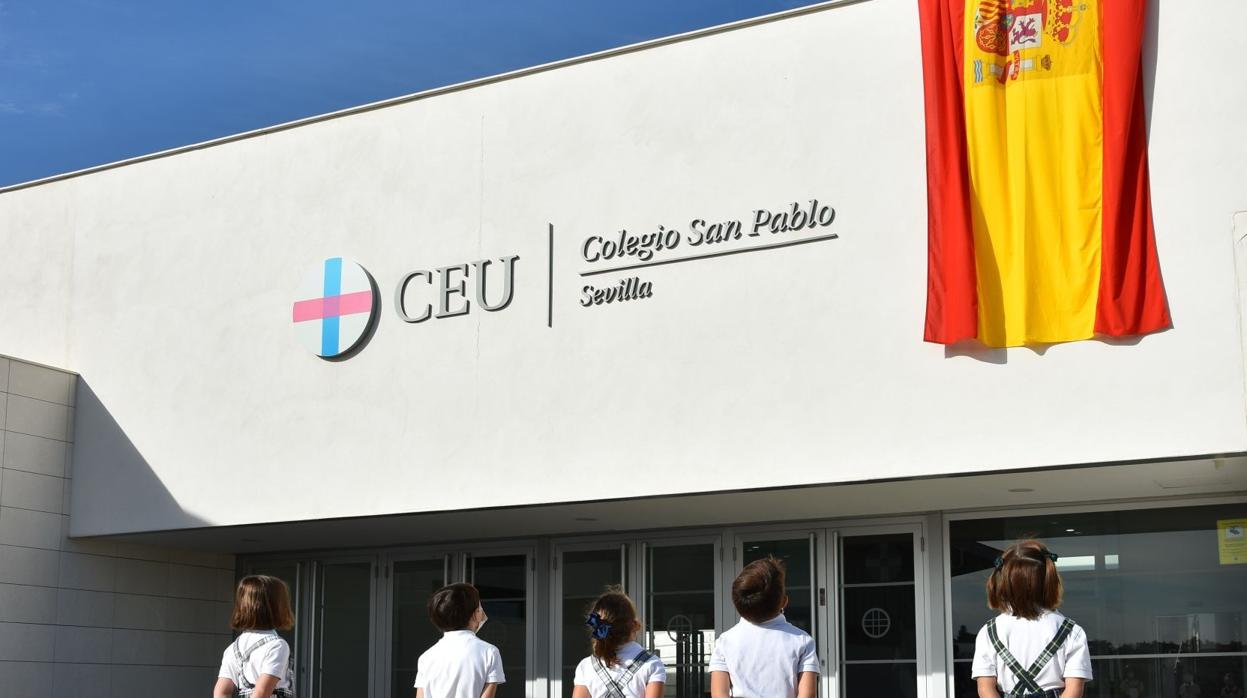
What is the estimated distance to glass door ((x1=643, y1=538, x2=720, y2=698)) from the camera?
11.4 metres

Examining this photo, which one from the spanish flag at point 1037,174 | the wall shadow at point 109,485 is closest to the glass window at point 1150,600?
the spanish flag at point 1037,174

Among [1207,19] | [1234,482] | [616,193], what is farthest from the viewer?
[616,193]

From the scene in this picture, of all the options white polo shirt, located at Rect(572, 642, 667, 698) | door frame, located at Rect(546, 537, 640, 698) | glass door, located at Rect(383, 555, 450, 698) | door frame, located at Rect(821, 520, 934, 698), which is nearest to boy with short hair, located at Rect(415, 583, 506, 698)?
white polo shirt, located at Rect(572, 642, 667, 698)

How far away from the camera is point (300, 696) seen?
13.6 metres

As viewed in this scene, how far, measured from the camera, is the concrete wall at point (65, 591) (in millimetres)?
11891

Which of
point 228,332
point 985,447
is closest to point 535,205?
point 228,332

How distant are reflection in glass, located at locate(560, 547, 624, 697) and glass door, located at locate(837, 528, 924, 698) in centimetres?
208

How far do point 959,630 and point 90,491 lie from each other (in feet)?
24.2

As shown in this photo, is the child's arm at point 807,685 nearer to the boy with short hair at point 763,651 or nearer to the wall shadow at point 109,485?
the boy with short hair at point 763,651

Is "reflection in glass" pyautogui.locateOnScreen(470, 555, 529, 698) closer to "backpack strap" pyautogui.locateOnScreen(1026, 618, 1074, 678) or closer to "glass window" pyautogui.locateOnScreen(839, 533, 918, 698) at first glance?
"glass window" pyautogui.locateOnScreen(839, 533, 918, 698)

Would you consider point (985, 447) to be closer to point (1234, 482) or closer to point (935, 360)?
point (935, 360)

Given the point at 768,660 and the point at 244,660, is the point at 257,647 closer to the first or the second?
the point at 244,660

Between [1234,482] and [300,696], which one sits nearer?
[1234,482]

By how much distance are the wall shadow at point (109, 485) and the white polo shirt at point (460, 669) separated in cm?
676
